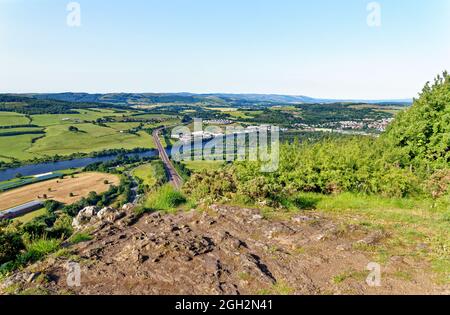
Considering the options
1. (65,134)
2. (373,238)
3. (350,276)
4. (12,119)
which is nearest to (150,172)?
(65,134)

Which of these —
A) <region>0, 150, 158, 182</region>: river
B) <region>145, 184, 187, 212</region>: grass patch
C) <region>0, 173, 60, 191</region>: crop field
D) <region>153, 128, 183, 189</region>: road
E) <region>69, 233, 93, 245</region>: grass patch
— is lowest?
<region>0, 173, 60, 191</region>: crop field

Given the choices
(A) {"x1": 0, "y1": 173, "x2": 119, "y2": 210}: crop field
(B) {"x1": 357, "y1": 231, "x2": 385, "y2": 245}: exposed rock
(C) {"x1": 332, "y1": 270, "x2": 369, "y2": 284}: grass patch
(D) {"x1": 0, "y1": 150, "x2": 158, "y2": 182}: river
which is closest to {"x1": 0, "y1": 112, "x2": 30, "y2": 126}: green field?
(D) {"x1": 0, "y1": 150, "x2": 158, "y2": 182}: river

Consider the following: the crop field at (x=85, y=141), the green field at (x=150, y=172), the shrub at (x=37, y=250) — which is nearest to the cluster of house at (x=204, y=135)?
the crop field at (x=85, y=141)

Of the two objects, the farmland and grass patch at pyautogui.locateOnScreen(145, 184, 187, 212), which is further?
the farmland

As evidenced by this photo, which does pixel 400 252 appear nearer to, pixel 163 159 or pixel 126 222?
pixel 126 222

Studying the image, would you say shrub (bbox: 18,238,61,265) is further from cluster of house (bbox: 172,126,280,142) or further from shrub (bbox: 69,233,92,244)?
cluster of house (bbox: 172,126,280,142)

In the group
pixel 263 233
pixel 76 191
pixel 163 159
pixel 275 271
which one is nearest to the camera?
pixel 275 271

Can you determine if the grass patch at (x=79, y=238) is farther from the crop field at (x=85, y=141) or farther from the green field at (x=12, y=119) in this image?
the green field at (x=12, y=119)
